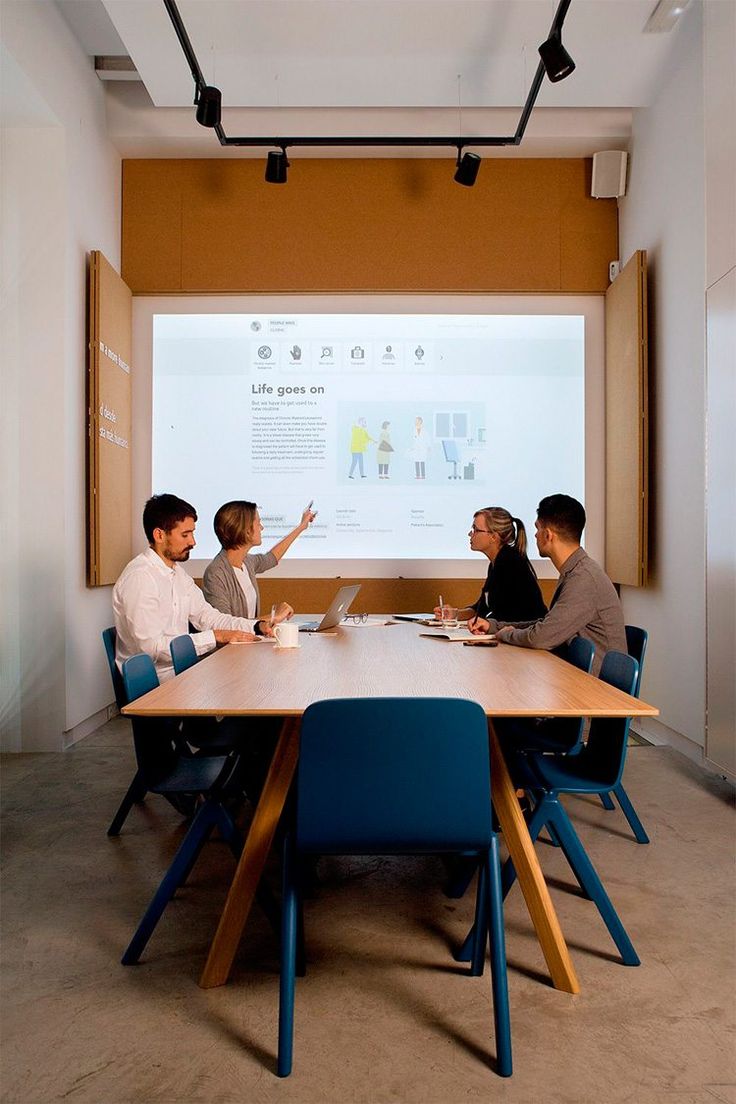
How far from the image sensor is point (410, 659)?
2.77 meters

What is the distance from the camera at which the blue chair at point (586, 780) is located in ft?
7.25

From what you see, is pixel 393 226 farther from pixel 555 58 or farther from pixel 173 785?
pixel 173 785

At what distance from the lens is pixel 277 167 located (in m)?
5.07

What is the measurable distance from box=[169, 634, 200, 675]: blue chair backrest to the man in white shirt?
0.22 metres

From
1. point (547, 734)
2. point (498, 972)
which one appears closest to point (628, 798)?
point (547, 734)

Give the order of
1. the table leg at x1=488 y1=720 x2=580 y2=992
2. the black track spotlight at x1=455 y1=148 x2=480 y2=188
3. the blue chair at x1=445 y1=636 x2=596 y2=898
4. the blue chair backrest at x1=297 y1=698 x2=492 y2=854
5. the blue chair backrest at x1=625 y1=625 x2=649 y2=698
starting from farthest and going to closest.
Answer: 1. the black track spotlight at x1=455 y1=148 x2=480 y2=188
2. the blue chair backrest at x1=625 y1=625 x2=649 y2=698
3. the blue chair at x1=445 y1=636 x2=596 y2=898
4. the table leg at x1=488 y1=720 x2=580 y2=992
5. the blue chair backrest at x1=297 y1=698 x2=492 y2=854

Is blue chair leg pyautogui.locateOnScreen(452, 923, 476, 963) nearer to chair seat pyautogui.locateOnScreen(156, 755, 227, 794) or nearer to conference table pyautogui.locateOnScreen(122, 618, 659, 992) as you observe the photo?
conference table pyautogui.locateOnScreen(122, 618, 659, 992)

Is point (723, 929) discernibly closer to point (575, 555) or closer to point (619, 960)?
point (619, 960)

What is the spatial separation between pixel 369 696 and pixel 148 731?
2.84 ft

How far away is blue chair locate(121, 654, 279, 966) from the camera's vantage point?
7.17ft

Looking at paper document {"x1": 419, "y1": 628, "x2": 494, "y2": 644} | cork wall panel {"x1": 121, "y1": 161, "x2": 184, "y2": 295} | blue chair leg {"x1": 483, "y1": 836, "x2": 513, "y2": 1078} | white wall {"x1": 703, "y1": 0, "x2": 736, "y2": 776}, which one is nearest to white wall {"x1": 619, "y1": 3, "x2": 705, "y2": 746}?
white wall {"x1": 703, "y1": 0, "x2": 736, "y2": 776}

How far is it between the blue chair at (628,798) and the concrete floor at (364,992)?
0.07 m

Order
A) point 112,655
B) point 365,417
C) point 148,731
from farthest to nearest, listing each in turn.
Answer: point 365,417 → point 112,655 → point 148,731

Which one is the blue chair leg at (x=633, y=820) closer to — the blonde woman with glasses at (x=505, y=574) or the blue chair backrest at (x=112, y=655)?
the blonde woman with glasses at (x=505, y=574)
